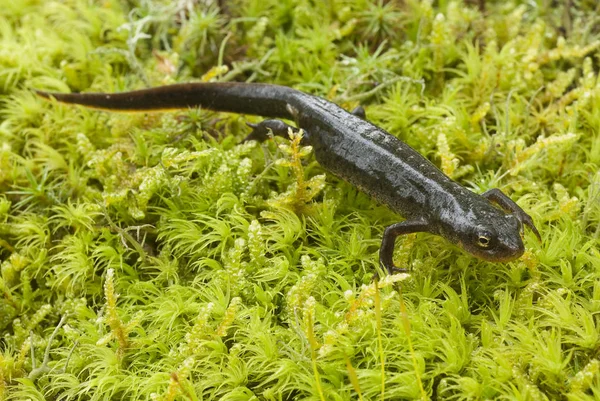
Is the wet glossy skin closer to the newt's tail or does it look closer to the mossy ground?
the newt's tail

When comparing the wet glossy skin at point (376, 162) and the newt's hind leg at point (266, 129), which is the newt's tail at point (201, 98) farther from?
the newt's hind leg at point (266, 129)

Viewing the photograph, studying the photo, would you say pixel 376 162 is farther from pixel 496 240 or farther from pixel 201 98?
pixel 201 98

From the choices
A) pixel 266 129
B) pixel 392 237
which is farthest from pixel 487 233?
pixel 266 129

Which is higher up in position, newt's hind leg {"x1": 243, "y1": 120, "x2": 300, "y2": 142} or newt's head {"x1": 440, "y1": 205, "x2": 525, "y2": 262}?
newt's head {"x1": 440, "y1": 205, "x2": 525, "y2": 262}

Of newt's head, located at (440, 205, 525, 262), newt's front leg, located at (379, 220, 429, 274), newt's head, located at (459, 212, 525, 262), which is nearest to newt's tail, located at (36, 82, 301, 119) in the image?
newt's front leg, located at (379, 220, 429, 274)

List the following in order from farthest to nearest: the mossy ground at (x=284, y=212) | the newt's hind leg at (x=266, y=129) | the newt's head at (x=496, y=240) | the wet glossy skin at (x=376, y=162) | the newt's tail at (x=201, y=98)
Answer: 1. the newt's tail at (x=201, y=98)
2. the newt's hind leg at (x=266, y=129)
3. the wet glossy skin at (x=376, y=162)
4. the newt's head at (x=496, y=240)
5. the mossy ground at (x=284, y=212)

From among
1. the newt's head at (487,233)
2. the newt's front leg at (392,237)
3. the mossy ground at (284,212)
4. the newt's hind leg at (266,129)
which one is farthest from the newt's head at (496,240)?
the newt's hind leg at (266,129)
